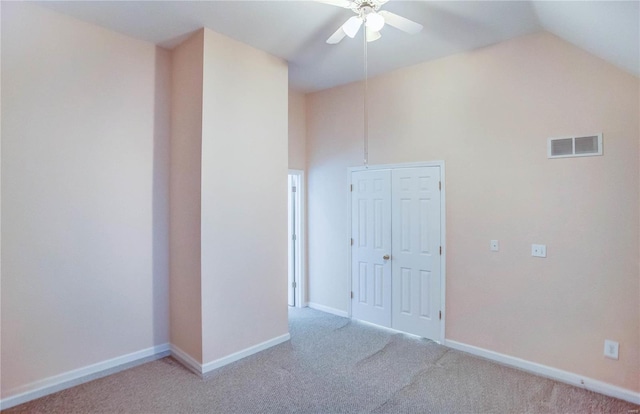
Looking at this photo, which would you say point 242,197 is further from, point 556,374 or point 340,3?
point 556,374

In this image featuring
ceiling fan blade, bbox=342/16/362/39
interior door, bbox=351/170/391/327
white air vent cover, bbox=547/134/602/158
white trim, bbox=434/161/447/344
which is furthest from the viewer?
interior door, bbox=351/170/391/327

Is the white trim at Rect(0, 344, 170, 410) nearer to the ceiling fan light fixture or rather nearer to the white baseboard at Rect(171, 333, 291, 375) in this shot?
the white baseboard at Rect(171, 333, 291, 375)

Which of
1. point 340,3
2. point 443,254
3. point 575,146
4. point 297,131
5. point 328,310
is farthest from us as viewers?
point 297,131

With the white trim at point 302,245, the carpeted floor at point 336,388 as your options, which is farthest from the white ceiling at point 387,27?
the carpeted floor at point 336,388

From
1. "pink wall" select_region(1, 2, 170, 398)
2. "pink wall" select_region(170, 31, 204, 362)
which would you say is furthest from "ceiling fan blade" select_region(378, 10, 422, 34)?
"pink wall" select_region(1, 2, 170, 398)

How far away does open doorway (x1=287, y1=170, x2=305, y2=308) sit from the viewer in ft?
16.4

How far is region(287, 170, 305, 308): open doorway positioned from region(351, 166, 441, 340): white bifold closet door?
0.88 meters

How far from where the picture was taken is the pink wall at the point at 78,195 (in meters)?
2.67

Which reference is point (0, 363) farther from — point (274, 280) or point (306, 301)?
point (306, 301)

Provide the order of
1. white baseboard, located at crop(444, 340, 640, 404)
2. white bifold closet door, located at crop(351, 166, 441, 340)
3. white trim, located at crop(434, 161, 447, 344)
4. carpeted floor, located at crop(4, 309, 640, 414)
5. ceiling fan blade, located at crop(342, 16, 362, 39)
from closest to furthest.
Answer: ceiling fan blade, located at crop(342, 16, 362, 39) → carpeted floor, located at crop(4, 309, 640, 414) → white baseboard, located at crop(444, 340, 640, 404) → white trim, located at crop(434, 161, 447, 344) → white bifold closet door, located at crop(351, 166, 441, 340)

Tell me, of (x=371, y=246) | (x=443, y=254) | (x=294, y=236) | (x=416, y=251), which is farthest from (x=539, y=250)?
(x=294, y=236)

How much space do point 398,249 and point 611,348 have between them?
6.77 feet

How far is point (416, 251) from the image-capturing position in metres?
3.93

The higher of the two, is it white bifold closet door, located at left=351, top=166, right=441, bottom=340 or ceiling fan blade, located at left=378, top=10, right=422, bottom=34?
ceiling fan blade, located at left=378, top=10, right=422, bottom=34
